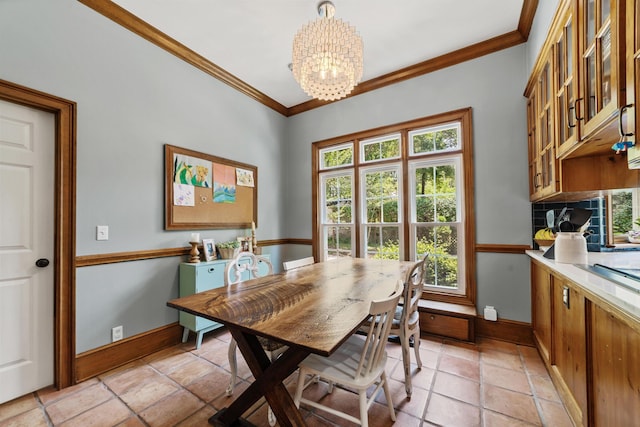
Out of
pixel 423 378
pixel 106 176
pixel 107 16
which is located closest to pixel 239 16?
pixel 107 16

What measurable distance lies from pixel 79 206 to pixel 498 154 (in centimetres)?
374

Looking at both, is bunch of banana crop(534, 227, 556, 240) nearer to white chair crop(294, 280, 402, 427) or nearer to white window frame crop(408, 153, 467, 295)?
white window frame crop(408, 153, 467, 295)

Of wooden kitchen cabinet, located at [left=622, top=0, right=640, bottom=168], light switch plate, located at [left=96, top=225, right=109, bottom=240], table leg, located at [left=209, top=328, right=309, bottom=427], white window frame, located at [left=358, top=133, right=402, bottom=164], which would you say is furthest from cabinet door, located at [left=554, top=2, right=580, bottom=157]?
light switch plate, located at [left=96, top=225, right=109, bottom=240]

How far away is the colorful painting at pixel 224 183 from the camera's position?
3.01 m

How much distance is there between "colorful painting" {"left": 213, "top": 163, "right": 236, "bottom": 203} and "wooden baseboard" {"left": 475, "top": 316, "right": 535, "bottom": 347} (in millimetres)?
3050

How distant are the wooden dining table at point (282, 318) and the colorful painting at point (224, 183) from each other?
5.09 feet

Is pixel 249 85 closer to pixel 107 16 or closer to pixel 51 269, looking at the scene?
pixel 107 16

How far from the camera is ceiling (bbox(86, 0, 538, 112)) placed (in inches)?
86.2

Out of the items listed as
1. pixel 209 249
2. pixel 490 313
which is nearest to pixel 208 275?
pixel 209 249

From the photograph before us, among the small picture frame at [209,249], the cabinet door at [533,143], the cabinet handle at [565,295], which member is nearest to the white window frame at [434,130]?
the cabinet door at [533,143]

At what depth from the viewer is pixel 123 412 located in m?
1.63

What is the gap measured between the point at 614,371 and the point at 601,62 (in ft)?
4.34

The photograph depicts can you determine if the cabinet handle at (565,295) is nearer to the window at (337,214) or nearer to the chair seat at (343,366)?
the chair seat at (343,366)

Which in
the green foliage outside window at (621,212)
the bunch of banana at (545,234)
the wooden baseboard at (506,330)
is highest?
the green foliage outside window at (621,212)
